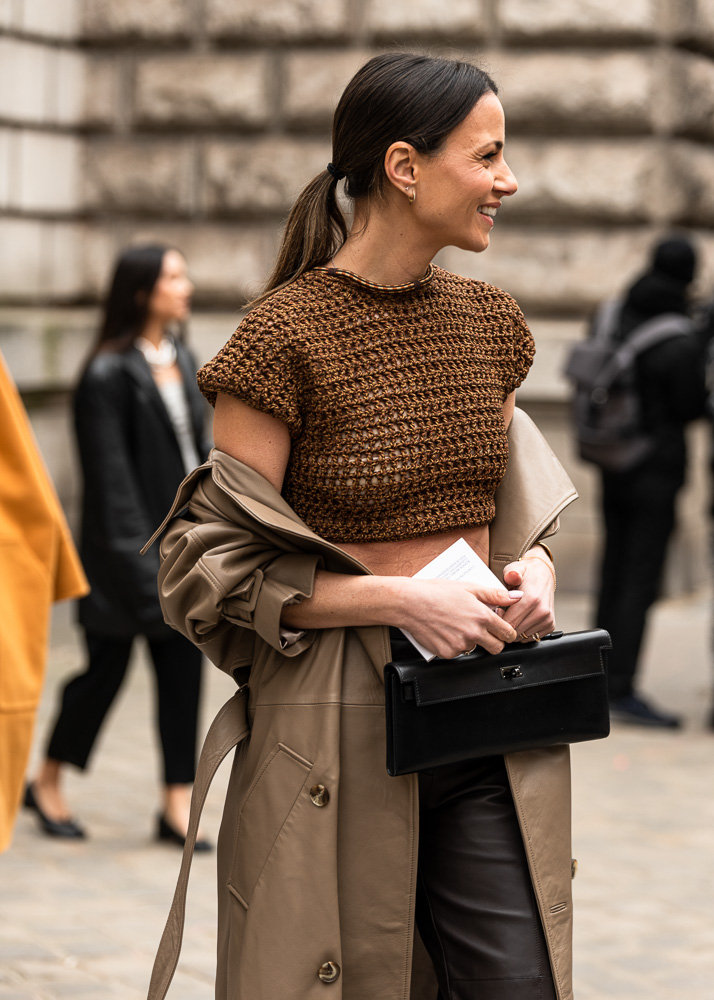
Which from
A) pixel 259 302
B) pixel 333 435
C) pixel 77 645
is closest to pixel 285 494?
pixel 333 435

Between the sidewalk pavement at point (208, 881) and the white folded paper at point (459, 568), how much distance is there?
183 cm

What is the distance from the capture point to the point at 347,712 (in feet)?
Result: 8.13

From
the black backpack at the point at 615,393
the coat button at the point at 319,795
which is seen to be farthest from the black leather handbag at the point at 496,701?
the black backpack at the point at 615,393

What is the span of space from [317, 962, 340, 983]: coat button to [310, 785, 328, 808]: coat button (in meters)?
0.24

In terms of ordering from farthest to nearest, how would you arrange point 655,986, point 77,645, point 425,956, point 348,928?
point 77,645, point 655,986, point 425,956, point 348,928

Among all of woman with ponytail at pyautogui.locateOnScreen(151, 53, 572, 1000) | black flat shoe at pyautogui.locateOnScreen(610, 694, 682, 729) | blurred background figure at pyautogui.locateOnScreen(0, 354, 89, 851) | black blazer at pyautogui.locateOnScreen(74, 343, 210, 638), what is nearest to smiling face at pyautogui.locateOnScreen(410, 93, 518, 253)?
woman with ponytail at pyautogui.locateOnScreen(151, 53, 572, 1000)

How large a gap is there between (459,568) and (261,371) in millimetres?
445

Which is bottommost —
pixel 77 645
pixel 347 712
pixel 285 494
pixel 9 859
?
pixel 77 645

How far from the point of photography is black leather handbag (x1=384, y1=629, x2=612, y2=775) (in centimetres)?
241

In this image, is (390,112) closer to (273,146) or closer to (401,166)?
(401,166)

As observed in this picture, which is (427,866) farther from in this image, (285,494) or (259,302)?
(259,302)

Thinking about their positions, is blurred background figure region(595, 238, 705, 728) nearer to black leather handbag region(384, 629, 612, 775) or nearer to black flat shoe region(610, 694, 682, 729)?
black flat shoe region(610, 694, 682, 729)

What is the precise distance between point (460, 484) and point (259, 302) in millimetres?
435

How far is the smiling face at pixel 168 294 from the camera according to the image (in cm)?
540
